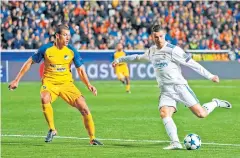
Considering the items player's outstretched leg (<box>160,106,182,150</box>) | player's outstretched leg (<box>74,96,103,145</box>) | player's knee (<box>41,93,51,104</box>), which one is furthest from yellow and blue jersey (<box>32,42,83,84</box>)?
player's outstretched leg (<box>160,106,182,150</box>)

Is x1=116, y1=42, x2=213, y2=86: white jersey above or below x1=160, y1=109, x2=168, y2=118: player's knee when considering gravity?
above

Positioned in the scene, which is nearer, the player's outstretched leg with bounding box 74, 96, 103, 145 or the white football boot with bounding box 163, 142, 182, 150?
the white football boot with bounding box 163, 142, 182, 150

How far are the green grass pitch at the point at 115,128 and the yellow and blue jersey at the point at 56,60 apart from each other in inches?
Result: 46.4

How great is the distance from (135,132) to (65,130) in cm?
159

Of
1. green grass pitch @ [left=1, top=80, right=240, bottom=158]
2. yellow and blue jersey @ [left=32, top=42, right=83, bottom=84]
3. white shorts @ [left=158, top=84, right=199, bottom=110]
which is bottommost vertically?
green grass pitch @ [left=1, top=80, right=240, bottom=158]

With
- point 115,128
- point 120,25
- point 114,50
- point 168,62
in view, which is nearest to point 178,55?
point 168,62

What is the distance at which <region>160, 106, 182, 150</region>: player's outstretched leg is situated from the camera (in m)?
13.2

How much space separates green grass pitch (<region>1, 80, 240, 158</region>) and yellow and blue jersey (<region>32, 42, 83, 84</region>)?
1.18 m

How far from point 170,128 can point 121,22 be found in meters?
26.4

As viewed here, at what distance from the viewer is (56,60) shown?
1452 cm

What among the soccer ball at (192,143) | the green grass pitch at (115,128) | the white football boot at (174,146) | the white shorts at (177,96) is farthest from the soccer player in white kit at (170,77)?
the green grass pitch at (115,128)

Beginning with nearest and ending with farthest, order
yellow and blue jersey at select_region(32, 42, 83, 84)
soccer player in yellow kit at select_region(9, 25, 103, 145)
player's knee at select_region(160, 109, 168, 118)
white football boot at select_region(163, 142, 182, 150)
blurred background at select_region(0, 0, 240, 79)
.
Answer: white football boot at select_region(163, 142, 182, 150), player's knee at select_region(160, 109, 168, 118), soccer player in yellow kit at select_region(9, 25, 103, 145), yellow and blue jersey at select_region(32, 42, 83, 84), blurred background at select_region(0, 0, 240, 79)

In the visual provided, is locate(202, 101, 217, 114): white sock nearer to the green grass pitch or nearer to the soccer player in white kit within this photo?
the soccer player in white kit

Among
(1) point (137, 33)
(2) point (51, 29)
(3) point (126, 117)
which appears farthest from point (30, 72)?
(3) point (126, 117)
